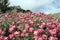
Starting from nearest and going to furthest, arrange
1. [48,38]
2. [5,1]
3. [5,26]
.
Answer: [48,38] → [5,26] → [5,1]

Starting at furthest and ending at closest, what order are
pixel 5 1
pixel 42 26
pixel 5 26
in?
pixel 5 1
pixel 5 26
pixel 42 26

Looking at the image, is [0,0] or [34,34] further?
[0,0]

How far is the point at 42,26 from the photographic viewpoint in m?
7.44

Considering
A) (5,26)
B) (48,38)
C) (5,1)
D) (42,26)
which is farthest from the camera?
(5,1)

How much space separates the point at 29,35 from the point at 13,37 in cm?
40

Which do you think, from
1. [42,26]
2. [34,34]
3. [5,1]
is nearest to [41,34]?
[34,34]

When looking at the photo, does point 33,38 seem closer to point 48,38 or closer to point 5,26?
point 48,38

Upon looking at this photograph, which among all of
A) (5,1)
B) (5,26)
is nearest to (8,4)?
(5,1)

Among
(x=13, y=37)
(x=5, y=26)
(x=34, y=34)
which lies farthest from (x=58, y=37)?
(x=5, y=26)

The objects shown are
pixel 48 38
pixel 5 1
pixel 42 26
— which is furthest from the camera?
pixel 5 1

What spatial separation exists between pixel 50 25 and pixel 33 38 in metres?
1.08

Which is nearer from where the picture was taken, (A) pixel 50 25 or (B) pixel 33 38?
(B) pixel 33 38

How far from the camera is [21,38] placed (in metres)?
6.63

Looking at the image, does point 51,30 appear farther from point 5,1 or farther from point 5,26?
point 5,1
